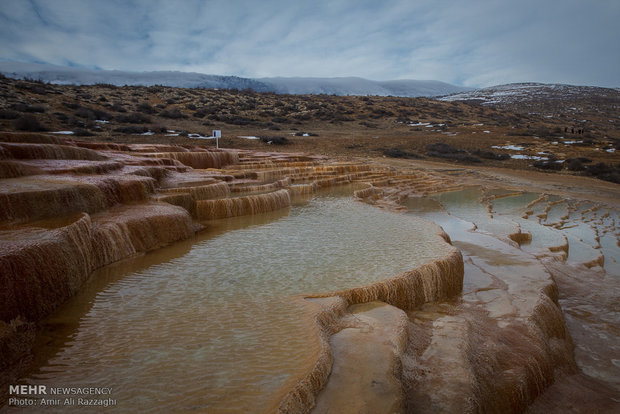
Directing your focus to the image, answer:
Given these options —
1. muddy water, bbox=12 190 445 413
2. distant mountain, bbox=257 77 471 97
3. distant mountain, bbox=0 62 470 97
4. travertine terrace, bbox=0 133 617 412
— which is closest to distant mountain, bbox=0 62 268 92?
distant mountain, bbox=0 62 470 97

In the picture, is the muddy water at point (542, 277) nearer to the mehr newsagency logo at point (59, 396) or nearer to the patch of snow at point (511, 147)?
the mehr newsagency logo at point (59, 396)

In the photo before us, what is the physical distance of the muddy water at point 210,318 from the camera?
2457 millimetres

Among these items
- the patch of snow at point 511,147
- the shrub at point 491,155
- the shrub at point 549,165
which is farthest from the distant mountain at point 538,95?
the shrub at point 549,165

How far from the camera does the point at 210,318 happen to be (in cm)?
334

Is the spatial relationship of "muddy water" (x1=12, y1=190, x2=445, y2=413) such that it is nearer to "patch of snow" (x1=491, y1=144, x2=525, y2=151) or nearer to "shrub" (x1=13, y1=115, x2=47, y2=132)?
"shrub" (x1=13, y1=115, x2=47, y2=132)

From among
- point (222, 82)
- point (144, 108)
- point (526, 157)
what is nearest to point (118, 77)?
point (222, 82)

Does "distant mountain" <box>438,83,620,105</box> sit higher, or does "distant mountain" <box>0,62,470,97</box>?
"distant mountain" <box>0,62,470,97</box>

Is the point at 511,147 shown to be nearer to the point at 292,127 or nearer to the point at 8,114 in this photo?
the point at 292,127

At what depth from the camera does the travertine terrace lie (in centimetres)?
275

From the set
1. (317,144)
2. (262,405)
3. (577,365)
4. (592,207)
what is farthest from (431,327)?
(317,144)

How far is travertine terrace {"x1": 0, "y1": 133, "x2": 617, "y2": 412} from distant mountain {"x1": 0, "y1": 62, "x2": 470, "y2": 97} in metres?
88.0

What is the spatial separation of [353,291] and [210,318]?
4.89ft

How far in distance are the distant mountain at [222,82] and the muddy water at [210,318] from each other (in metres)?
90.2

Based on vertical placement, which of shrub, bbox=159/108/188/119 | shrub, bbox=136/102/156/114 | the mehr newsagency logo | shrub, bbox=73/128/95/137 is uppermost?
shrub, bbox=136/102/156/114
